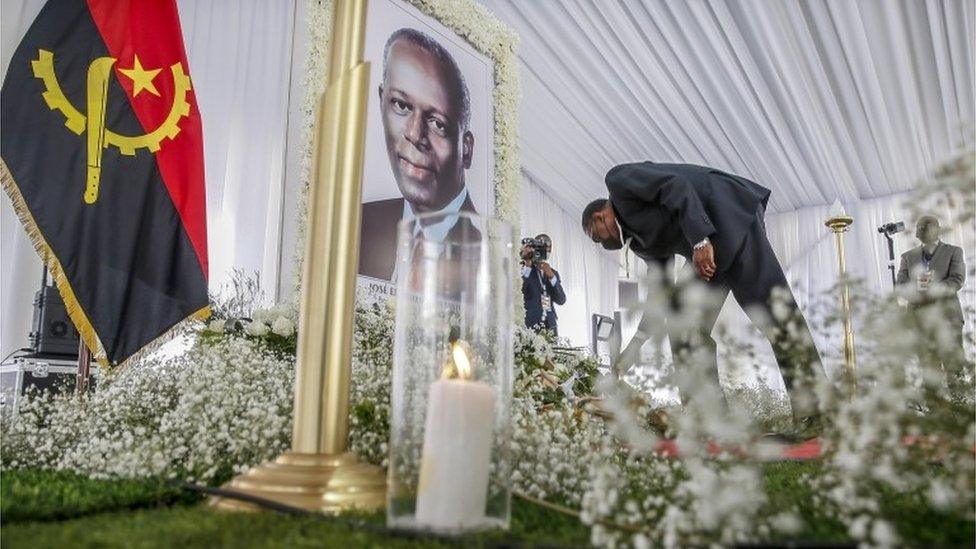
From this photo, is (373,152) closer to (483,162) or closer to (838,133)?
(483,162)

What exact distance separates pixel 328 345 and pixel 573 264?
753 centimetres

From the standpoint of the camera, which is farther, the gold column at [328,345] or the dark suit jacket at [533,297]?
the dark suit jacket at [533,297]

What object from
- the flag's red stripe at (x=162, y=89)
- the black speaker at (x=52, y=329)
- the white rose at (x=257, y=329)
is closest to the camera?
the white rose at (x=257, y=329)

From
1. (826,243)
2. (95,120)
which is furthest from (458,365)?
(826,243)

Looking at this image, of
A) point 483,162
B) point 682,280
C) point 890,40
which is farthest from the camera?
point 890,40

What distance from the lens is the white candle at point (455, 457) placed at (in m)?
0.48

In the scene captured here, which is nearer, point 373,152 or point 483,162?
point 373,152

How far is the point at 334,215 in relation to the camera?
605 mm

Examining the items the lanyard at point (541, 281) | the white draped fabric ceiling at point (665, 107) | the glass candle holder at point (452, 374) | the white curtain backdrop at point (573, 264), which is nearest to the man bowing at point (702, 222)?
the white draped fabric ceiling at point (665, 107)

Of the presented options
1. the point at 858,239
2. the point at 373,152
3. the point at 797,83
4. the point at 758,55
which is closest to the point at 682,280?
the point at 373,152

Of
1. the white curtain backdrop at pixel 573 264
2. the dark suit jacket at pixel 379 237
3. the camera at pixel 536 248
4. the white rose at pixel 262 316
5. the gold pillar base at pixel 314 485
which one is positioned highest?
the white curtain backdrop at pixel 573 264

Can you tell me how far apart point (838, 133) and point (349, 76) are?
576cm

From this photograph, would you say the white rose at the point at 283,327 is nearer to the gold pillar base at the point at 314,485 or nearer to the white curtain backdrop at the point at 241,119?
the gold pillar base at the point at 314,485

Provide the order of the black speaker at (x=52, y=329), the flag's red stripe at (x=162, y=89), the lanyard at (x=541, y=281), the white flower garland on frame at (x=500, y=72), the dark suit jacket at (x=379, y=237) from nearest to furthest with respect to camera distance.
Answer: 1. the flag's red stripe at (x=162, y=89)
2. the black speaker at (x=52, y=329)
3. the dark suit jacket at (x=379, y=237)
4. the white flower garland on frame at (x=500, y=72)
5. the lanyard at (x=541, y=281)
